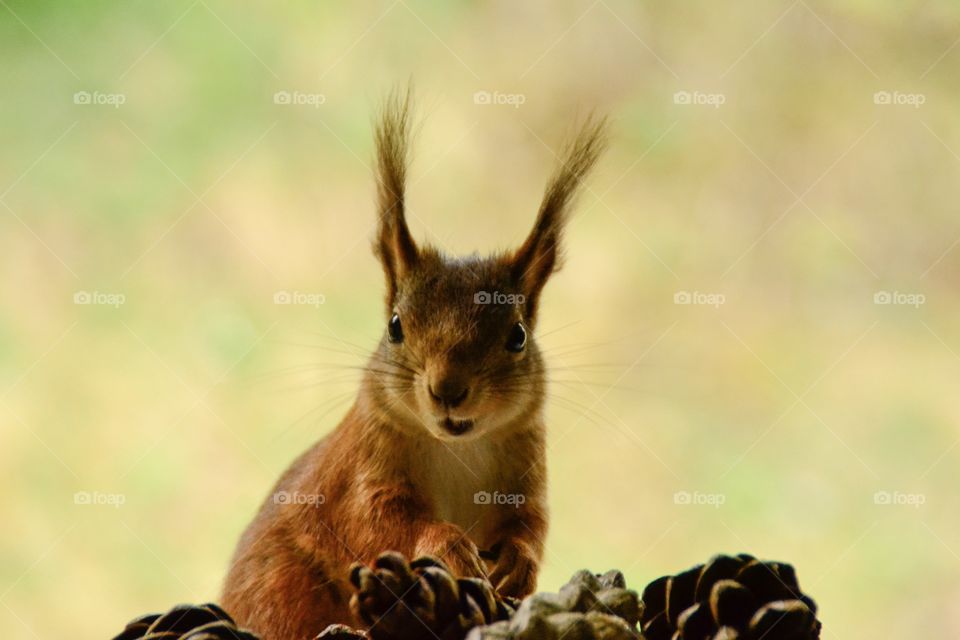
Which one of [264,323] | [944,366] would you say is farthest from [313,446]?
[944,366]

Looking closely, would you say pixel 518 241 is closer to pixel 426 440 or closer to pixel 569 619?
pixel 426 440

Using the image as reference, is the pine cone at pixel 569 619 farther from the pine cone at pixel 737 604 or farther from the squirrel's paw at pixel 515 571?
the squirrel's paw at pixel 515 571

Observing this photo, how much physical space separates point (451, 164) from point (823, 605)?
108 centimetres

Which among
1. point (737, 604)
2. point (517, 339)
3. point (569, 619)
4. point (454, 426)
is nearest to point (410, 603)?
point (569, 619)

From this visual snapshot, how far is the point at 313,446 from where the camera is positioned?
1.46 metres

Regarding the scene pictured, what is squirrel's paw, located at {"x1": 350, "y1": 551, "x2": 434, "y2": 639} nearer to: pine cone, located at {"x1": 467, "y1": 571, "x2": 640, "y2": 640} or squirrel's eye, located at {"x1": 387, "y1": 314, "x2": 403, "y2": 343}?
pine cone, located at {"x1": 467, "y1": 571, "x2": 640, "y2": 640}

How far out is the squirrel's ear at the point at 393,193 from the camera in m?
1.12

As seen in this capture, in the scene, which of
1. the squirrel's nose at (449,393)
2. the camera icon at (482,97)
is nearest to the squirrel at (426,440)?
the squirrel's nose at (449,393)

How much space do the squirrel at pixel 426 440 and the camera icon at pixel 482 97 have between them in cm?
59

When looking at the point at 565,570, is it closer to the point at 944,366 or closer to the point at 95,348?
the point at 95,348

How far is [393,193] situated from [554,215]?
0.18 metres

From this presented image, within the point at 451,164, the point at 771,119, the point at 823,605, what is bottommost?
the point at 823,605

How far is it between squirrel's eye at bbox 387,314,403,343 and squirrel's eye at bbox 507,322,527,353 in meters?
0.13

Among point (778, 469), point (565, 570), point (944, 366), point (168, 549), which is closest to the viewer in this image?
point (565, 570)
